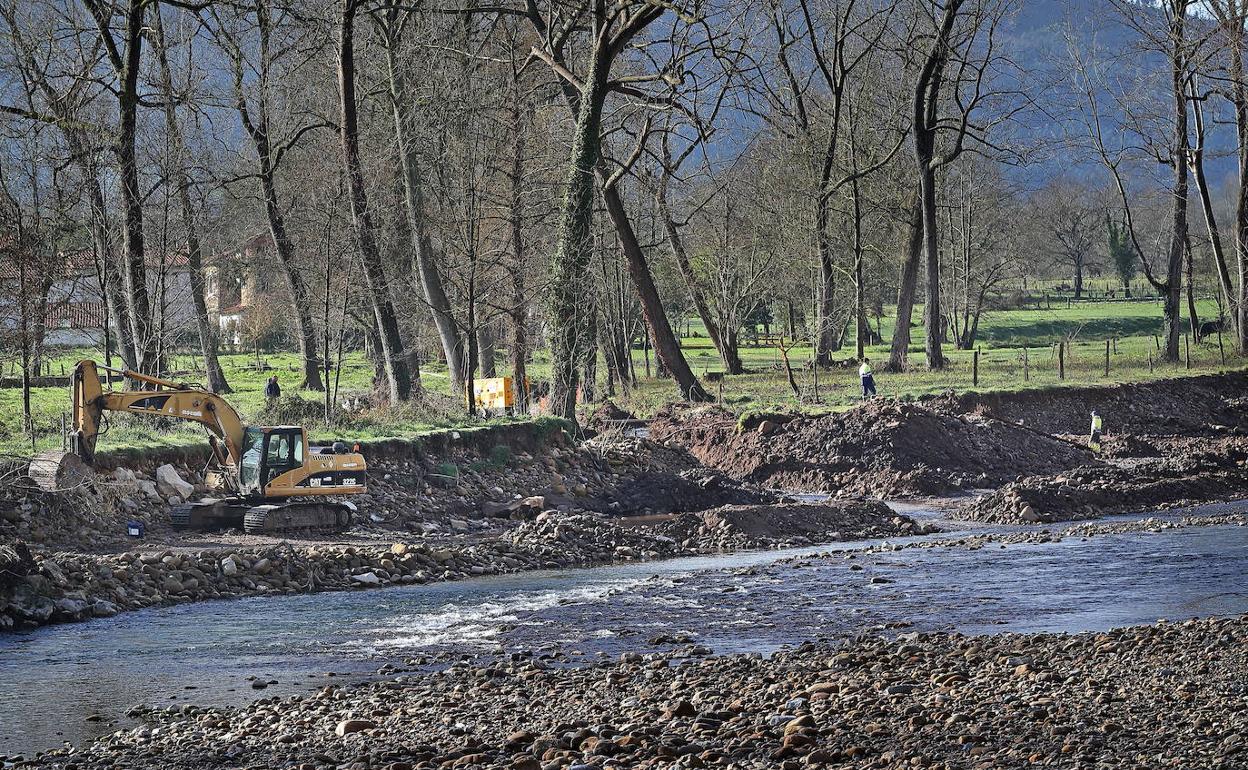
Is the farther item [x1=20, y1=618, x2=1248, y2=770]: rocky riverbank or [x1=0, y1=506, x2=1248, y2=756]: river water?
[x1=0, y1=506, x2=1248, y2=756]: river water

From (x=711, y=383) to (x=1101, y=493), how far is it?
22.0m

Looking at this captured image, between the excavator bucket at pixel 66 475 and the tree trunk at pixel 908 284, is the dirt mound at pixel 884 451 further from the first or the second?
the excavator bucket at pixel 66 475

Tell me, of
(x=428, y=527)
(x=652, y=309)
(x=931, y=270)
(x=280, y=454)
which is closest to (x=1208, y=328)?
(x=931, y=270)

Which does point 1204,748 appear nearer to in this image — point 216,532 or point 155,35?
point 216,532

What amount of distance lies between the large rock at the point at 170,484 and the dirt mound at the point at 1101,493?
51.1 feet

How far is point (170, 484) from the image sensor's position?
25.7m

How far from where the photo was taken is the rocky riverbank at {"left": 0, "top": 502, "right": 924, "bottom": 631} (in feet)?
61.2

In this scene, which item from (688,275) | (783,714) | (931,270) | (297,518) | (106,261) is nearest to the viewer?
(783,714)

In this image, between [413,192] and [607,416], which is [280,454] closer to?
[413,192]

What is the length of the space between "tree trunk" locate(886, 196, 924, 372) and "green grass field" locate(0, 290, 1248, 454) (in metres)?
1.53

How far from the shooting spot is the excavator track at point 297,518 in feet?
79.0

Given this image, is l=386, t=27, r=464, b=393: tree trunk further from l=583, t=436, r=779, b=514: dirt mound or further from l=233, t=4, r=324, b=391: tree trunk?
l=583, t=436, r=779, b=514: dirt mound

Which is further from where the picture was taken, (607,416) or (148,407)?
(607,416)

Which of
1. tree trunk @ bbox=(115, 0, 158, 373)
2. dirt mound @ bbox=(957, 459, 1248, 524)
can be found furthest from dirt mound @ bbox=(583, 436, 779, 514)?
tree trunk @ bbox=(115, 0, 158, 373)
